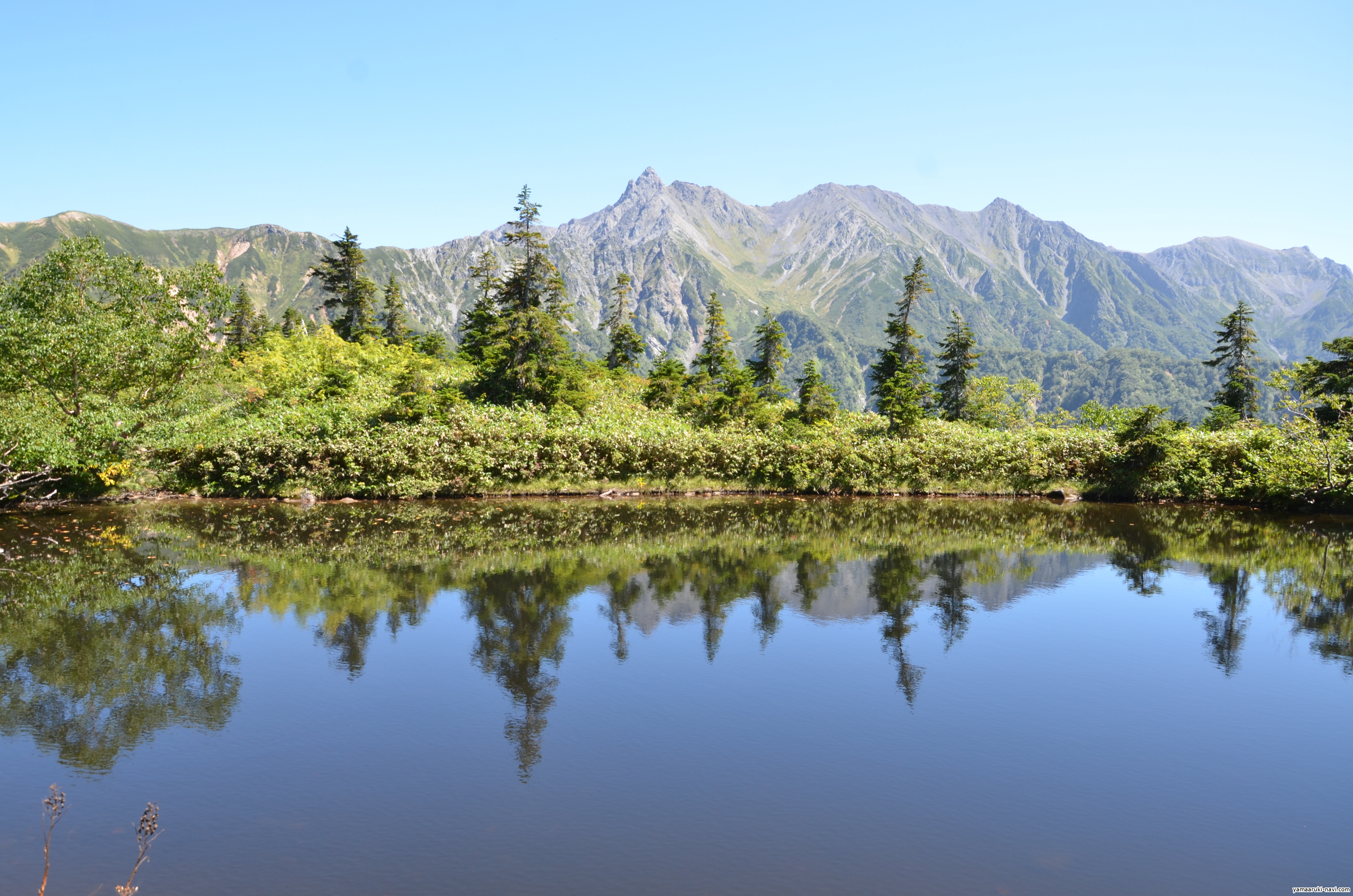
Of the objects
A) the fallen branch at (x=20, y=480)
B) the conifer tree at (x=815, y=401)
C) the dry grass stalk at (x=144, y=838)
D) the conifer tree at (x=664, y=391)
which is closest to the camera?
the dry grass stalk at (x=144, y=838)

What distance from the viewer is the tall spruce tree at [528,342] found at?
32562 mm

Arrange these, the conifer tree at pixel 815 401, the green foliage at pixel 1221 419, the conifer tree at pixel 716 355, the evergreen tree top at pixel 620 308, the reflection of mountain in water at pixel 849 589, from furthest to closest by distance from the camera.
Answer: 1. the evergreen tree top at pixel 620 308
2. the conifer tree at pixel 716 355
3. the green foliage at pixel 1221 419
4. the conifer tree at pixel 815 401
5. the reflection of mountain in water at pixel 849 589

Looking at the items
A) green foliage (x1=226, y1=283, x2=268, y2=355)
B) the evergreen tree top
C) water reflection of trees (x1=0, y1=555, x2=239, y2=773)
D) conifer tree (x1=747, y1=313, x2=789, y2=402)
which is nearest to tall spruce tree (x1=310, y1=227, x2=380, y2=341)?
green foliage (x1=226, y1=283, x2=268, y2=355)

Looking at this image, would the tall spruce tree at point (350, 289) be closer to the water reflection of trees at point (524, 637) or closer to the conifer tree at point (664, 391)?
the conifer tree at point (664, 391)

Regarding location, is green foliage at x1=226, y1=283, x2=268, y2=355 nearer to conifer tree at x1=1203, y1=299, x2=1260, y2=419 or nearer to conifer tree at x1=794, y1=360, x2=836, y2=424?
conifer tree at x1=794, y1=360, x2=836, y2=424

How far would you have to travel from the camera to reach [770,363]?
43.3 m

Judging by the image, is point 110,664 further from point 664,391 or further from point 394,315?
point 394,315

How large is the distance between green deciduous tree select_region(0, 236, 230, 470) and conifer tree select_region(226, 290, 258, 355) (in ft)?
124

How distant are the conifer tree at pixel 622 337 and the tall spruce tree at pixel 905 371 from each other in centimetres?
1456

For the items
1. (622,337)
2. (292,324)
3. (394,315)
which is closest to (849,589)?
(622,337)

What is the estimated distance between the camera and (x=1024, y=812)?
7629 mm

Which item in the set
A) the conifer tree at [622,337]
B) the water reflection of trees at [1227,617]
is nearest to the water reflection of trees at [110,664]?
the water reflection of trees at [1227,617]

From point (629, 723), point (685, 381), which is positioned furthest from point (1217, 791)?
point (685, 381)

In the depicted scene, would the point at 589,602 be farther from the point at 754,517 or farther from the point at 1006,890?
the point at 754,517
